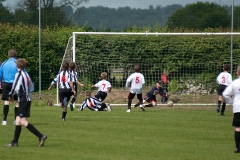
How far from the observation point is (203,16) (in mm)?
30172

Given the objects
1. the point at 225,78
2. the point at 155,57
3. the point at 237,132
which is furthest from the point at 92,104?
the point at 237,132

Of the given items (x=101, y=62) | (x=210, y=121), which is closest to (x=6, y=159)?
(x=210, y=121)

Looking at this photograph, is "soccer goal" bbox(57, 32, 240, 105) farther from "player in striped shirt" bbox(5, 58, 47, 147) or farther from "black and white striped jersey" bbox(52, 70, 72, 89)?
"player in striped shirt" bbox(5, 58, 47, 147)

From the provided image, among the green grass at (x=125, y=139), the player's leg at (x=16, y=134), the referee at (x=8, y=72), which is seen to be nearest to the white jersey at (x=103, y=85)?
the green grass at (x=125, y=139)

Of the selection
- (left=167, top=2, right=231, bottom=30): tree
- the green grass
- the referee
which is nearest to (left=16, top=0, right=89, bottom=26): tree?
(left=167, top=2, right=231, bottom=30): tree

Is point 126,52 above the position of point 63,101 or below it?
above

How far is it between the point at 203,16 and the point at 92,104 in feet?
29.6

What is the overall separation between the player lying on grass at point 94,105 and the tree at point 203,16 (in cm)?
819

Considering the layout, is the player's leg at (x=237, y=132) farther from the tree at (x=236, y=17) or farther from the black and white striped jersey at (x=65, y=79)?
the tree at (x=236, y=17)

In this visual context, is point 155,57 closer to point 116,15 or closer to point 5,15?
point 116,15

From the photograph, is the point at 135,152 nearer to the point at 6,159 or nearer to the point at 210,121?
the point at 6,159

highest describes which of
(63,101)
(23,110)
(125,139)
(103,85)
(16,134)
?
(103,85)

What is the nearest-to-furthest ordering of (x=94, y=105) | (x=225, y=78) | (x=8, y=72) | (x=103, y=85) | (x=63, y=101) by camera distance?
(x=8, y=72) → (x=63, y=101) → (x=225, y=78) → (x=94, y=105) → (x=103, y=85)

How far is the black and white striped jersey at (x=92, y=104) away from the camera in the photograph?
24047mm
